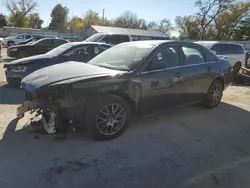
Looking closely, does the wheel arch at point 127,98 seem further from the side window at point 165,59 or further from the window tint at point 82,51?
the window tint at point 82,51

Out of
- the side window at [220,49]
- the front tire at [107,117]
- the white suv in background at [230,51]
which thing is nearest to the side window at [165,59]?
the front tire at [107,117]

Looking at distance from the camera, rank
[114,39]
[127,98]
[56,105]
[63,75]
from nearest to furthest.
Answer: [56,105] → [63,75] → [127,98] → [114,39]

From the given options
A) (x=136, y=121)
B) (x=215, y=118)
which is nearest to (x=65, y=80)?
(x=136, y=121)

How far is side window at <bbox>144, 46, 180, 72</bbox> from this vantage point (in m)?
4.15

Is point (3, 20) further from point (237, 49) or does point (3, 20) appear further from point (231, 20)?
point (237, 49)

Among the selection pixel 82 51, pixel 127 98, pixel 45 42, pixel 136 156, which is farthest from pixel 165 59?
pixel 45 42

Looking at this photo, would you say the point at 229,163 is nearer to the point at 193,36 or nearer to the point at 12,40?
the point at 12,40

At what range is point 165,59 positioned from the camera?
4410mm

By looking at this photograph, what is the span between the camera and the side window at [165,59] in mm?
4151

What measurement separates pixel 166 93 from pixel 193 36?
50.1m

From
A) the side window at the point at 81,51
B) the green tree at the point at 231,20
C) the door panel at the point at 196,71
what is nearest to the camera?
the door panel at the point at 196,71

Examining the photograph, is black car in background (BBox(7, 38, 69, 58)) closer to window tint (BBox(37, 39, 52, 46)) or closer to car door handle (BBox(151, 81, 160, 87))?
window tint (BBox(37, 39, 52, 46))

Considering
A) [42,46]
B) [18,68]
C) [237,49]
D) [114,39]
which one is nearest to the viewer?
[18,68]

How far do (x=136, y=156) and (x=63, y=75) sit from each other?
5.26 ft
